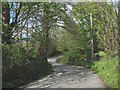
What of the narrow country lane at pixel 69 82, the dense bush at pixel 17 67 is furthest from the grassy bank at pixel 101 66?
the dense bush at pixel 17 67

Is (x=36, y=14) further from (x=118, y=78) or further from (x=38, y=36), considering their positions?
(x=118, y=78)

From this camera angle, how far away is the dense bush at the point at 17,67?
16359 mm

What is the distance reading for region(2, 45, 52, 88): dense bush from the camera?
16.4 metres

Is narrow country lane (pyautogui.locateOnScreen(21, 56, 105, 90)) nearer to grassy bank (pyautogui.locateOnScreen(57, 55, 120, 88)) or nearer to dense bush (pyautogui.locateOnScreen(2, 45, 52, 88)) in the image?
grassy bank (pyautogui.locateOnScreen(57, 55, 120, 88))

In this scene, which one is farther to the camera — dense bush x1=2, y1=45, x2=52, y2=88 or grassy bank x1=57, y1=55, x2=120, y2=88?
dense bush x1=2, y1=45, x2=52, y2=88

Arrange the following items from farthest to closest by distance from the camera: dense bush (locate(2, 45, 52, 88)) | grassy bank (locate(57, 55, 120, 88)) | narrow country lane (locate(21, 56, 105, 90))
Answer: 1. dense bush (locate(2, 45, 52, 88))
2. narrow country lane (locate(21, 56, 105, 90))
3. grassy bank (locate(57, 55, 120, 88))

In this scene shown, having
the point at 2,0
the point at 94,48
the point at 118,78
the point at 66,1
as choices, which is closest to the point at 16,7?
the point at 2,0

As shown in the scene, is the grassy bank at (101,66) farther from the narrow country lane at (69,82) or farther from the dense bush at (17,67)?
the dense bush at (17,67)

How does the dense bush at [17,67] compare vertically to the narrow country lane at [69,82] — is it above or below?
above

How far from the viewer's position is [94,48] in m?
38.8

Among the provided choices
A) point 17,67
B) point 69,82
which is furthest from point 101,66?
point 17,67

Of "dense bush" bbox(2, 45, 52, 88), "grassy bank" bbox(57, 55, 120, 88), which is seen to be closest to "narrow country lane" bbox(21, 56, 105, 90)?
"grassy bank" bbox(57, 55, 120, 88)

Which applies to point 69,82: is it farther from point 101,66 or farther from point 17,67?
point 101,66

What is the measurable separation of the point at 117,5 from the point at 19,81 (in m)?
7.08
